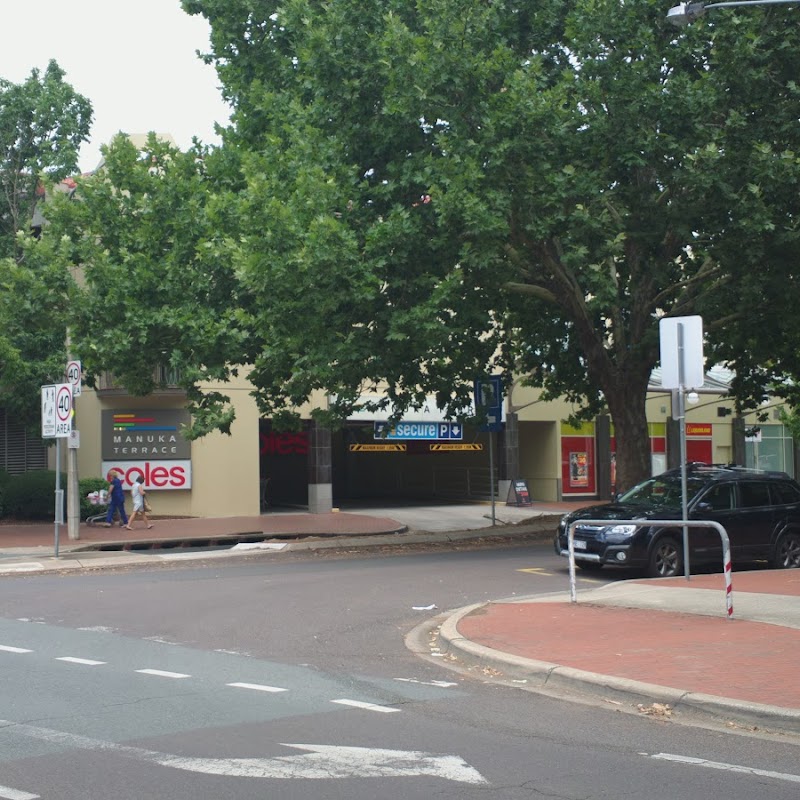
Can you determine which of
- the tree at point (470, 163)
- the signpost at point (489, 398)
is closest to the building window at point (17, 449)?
the tree at point (470, 163)

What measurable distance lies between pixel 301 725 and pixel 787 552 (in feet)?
42.8

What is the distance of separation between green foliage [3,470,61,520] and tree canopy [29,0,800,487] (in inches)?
333

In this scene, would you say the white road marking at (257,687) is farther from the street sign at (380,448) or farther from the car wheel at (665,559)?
the street sign at (380,448)

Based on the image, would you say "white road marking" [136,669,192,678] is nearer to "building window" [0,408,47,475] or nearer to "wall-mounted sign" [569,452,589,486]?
"building window" [0,408,47,475]

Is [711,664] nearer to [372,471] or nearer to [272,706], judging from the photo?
[272,706]

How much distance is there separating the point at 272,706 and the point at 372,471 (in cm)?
4002

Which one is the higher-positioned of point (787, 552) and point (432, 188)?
point (432, 188)

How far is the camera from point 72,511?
25094 mm

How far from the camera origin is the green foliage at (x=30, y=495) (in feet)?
97.4

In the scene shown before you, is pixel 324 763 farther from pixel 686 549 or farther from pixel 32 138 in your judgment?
pixel 32 138

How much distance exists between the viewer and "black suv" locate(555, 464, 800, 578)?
55.7 ft

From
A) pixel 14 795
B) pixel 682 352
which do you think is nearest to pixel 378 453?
pixel 682 352

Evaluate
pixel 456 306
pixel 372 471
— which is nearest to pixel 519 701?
pixel 456 306

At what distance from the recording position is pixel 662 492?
1852 cm
